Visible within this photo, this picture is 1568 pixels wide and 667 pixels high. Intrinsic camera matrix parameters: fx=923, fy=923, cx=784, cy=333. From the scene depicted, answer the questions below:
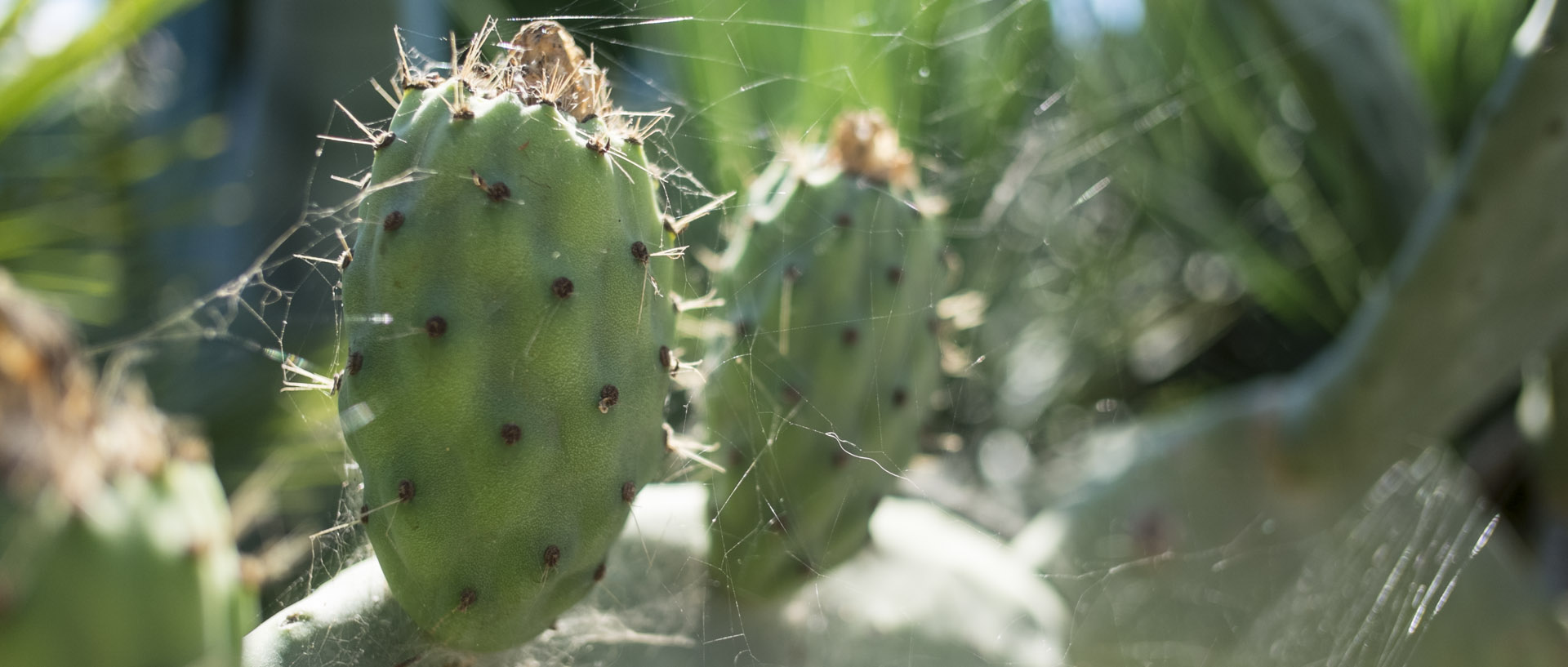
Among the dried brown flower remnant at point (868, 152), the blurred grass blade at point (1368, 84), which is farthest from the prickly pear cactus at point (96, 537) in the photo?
the blurred grass blade at point (1368, 84)

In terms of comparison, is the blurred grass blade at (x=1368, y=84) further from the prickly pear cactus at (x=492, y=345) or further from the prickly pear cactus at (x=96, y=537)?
the prickly pear cactus at (x=96, y=537)

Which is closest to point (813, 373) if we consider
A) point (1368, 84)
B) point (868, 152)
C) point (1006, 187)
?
point (868, 152)

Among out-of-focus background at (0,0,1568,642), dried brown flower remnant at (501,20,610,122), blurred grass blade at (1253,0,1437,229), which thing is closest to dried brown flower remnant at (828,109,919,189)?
out-of-focus background at (0,0,1568,642)

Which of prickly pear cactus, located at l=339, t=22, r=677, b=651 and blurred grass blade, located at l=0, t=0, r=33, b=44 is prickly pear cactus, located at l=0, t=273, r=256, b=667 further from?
blurred grass blade, located at l=0, t=0, r=33, b=44

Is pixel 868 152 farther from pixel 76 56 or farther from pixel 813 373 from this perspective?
pixel 76 56

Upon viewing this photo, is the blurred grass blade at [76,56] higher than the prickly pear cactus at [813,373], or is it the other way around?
the blurred grass blade at [76,56]
